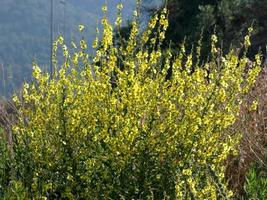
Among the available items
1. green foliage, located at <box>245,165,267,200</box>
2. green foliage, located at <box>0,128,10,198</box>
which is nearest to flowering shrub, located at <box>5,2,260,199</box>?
green foliage, located at <box>0,128,10,198</box>

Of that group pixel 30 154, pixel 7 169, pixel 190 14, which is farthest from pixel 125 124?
pixel 190 14

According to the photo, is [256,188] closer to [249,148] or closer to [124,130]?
[124,130]

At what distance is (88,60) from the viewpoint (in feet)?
15.5

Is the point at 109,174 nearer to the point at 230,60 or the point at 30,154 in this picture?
the point at 30,154

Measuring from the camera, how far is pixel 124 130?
4.22 m

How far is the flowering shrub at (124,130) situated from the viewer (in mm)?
4320

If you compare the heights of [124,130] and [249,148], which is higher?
[249,148]

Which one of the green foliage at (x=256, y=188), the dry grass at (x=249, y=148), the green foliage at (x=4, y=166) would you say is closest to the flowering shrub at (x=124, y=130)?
the green foliage at (x=4, y=166)

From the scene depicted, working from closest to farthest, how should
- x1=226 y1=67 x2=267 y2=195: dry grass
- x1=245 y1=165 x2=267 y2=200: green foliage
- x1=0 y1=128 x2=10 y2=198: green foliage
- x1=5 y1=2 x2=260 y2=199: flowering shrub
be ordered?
1. x1=245 y1=165 x2=267 y2=200: green foliage
2. x1=5 y1=2 x2=260 y2=199: flowering shrub
3. x1=0 y1=128 x2=10 y2=198: green foliage
4. x1=226 y1=67 x2=267 y2=195: dry grass

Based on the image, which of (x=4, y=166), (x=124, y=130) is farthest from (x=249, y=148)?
(x=4, y=166)

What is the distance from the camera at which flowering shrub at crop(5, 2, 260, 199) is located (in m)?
4.32

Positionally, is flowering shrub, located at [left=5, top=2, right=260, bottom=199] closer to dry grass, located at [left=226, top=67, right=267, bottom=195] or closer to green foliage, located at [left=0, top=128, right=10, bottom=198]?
green foliage, located at [left=0, top=128, right=10, bottom=198]

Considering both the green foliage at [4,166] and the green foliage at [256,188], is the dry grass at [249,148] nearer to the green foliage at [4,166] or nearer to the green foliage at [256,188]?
the green foliage at [256,188]

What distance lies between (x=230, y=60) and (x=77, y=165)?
1.35 metres
